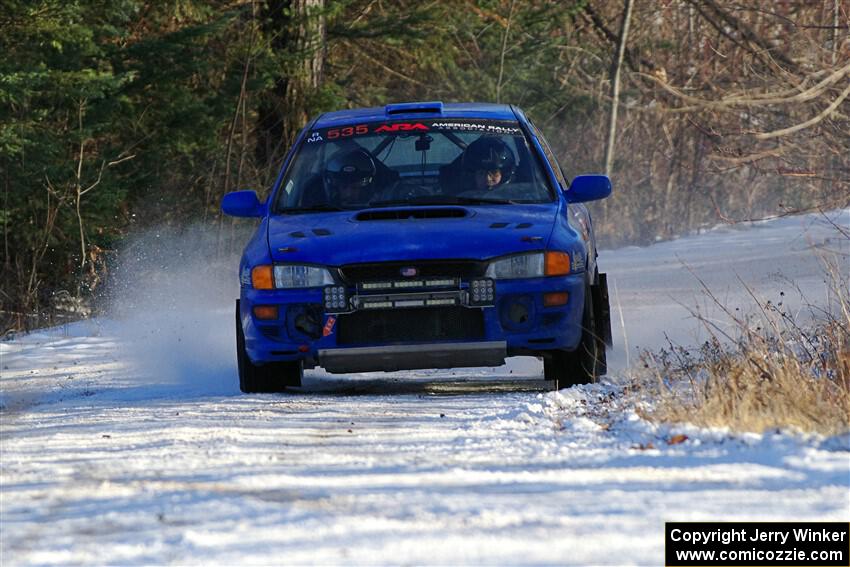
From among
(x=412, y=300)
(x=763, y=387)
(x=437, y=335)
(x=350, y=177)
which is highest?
(x=350, y=177)

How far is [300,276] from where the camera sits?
869 centimetres

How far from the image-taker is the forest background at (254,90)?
17297 mm

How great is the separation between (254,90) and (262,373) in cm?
1394

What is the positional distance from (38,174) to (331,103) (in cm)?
541

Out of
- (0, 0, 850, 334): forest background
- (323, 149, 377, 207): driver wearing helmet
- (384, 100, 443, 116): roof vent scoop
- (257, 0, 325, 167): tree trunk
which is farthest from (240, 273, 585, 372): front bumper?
(257, 0, 325, 167): tree trunk

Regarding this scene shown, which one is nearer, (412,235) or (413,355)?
Answer: (413,355)

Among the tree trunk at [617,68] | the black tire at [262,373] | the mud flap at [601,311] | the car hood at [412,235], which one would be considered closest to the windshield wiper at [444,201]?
the car hood at [412,235]

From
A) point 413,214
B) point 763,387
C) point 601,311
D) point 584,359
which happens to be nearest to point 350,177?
point 413,214

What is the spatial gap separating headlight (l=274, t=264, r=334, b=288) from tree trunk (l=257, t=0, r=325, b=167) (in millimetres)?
14234

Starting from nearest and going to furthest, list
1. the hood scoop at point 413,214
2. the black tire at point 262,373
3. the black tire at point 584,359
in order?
1. the black tire at point 584,359
2. the hood scoop at point 413,214
3. the black tire at point 262,373

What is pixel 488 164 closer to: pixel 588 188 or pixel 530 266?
pixel 588 188

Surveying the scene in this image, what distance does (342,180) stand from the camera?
384 inches

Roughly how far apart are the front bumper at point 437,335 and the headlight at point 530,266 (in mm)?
38

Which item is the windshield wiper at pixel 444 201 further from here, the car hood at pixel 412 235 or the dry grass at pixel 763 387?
the dry grass at pixel 763 387
